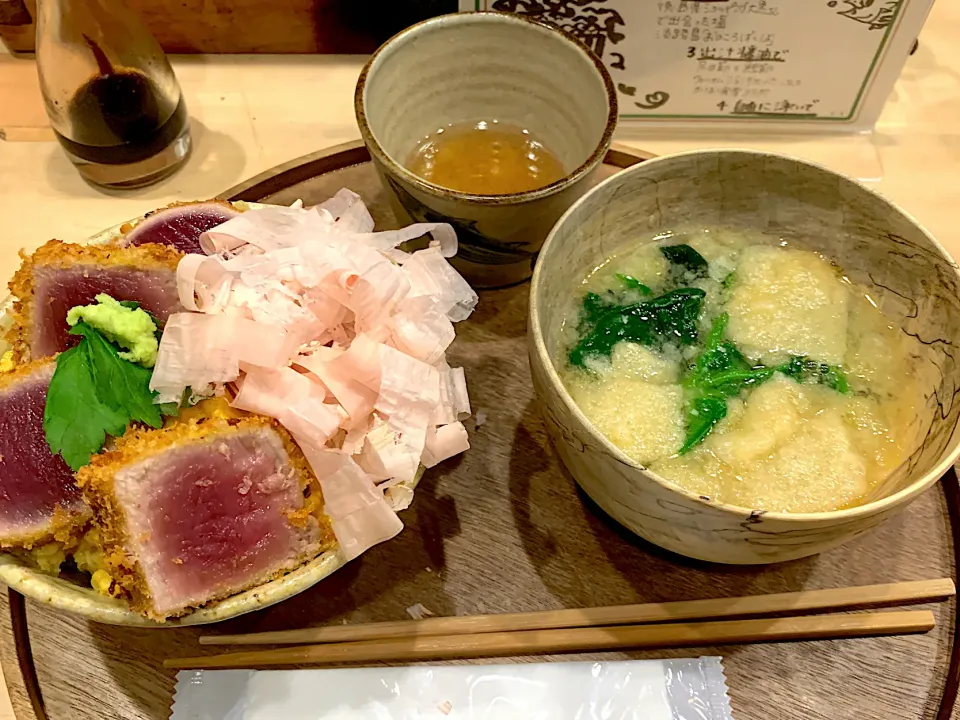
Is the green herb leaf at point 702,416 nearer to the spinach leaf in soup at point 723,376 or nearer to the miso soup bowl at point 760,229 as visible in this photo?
the spinach leaf in soup at point 723,376

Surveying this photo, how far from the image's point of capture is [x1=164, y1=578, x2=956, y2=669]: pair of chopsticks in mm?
993

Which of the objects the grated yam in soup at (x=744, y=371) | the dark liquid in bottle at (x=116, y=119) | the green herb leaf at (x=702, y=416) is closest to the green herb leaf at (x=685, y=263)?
the grated yam in soup at (x=744, y=371)

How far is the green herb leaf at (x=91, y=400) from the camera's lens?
94cm

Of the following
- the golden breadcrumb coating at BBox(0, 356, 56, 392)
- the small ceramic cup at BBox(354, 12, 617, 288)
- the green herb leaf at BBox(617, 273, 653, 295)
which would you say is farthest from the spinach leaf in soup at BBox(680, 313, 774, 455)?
the golden breadcrumb coating at BBox(0, 356, 56, 392)

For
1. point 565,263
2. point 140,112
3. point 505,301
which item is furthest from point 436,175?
point 140,112

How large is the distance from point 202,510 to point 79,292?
0.36 metres

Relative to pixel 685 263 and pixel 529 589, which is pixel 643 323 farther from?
pixel 529 589

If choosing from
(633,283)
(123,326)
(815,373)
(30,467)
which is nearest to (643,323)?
(633,283)

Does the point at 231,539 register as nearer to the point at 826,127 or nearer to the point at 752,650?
the point at 752,650

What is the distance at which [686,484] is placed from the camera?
0.91m

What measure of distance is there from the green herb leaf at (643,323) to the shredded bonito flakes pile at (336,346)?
184 millimetres

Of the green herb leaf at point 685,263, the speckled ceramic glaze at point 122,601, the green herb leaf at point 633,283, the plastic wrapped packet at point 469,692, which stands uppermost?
the green herb leaf at point 685,263

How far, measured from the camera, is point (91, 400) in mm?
940

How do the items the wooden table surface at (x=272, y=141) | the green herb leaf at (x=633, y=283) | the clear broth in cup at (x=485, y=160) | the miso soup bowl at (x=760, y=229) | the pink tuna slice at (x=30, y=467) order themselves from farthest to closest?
1. the wooden table surface at (x=272, y=141)
2. the clear broth in cup at (x=485, y=160)
3. the green herb leaf at (x=633, y=283)
4. the pink tuna slice at (x=30, y=467)
5. the miso soup bowl at (x=760, y=229)
